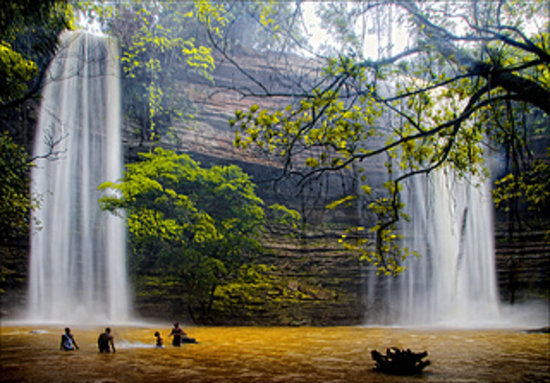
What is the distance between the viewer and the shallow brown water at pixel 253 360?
6070 mm

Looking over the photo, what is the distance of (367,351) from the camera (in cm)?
934

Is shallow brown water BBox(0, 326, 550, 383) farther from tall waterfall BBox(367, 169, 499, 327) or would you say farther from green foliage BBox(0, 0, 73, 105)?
tall waterfall BBox(367, 169, 499, 327)

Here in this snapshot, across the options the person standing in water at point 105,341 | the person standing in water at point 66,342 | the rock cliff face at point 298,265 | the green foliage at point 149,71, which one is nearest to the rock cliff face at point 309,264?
the rock cliff face at point 298,265

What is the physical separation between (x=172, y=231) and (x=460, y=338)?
10.3m

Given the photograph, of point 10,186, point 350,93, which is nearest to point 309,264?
point 350,93

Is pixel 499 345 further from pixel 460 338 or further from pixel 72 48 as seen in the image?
pixel 72 48

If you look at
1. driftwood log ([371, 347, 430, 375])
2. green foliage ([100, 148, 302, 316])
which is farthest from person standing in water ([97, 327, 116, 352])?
green foliage ([100, 148, 302, 316])

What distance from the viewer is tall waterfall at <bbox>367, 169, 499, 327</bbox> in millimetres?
19359

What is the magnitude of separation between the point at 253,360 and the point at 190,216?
848cm

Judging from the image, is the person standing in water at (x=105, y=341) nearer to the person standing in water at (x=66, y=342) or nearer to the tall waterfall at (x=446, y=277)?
the person standing in water at (x=66, y=342)

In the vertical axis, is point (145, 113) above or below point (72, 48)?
below

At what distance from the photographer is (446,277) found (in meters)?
20.1

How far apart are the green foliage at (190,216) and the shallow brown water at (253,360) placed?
3.46 meters

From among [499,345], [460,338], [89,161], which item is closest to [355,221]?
[460,338]
